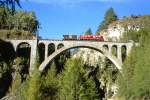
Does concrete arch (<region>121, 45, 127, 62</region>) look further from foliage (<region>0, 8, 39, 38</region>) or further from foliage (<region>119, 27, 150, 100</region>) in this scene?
foliage (<region>0, 8, 39, 38</region>)

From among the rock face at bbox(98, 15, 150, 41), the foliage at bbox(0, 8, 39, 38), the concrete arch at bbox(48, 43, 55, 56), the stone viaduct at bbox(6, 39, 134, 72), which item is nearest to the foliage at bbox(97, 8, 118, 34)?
the rock face at bbox(98, 15, 150, 41)

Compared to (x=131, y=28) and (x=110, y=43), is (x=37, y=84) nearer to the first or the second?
(x=110, y=43)

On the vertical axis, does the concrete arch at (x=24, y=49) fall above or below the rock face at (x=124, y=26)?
below

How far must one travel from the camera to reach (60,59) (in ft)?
299

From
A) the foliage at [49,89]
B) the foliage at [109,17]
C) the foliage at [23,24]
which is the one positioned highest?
the foliage at [109,17]

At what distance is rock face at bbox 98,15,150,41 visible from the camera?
395 feet

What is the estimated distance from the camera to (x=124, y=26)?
12319 cm

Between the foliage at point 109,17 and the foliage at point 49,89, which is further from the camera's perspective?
the foliage at point 109,17

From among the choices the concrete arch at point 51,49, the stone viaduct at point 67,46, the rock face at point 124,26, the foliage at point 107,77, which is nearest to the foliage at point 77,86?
the stone viaduct at point 67,46

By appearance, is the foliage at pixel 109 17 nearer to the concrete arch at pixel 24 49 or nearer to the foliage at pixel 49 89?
the concrete arch at pixel 24 49

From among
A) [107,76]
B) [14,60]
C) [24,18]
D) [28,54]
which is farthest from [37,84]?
[24,18]

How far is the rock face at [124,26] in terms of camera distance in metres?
120

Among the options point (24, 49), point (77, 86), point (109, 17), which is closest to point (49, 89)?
point (77, 86)

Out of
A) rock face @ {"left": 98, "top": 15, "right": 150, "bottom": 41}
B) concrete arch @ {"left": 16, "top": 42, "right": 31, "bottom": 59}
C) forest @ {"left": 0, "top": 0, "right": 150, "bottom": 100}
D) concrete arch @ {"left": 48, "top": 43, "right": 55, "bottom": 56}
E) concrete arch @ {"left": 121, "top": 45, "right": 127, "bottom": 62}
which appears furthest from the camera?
rock face @ {"left": 98, "top": 15, "right": 150, "bottom": 41}
